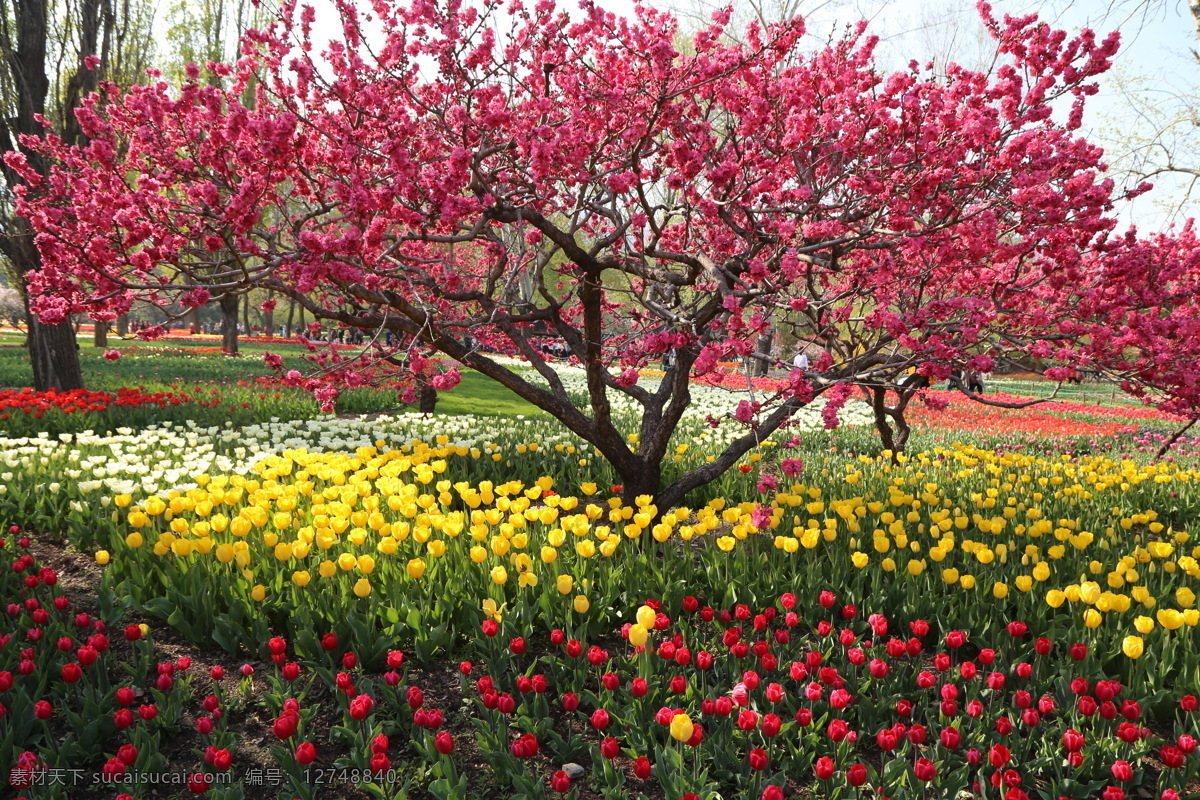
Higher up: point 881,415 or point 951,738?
point 881,415

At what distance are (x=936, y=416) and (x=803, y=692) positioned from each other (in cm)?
1292

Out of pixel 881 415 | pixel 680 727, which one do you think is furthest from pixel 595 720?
pixel 881 415

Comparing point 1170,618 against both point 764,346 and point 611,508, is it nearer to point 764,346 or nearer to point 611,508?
point 611,508

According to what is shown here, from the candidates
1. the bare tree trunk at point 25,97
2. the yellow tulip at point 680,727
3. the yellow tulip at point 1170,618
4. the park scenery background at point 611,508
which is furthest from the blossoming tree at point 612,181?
the bare tree trunk at point 25,97

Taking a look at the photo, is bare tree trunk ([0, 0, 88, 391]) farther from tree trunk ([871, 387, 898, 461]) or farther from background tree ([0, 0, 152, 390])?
tree trunk ([871, 387, 898, 461])

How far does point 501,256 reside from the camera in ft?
14.5

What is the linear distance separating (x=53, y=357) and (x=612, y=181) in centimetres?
938

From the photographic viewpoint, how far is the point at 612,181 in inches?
151

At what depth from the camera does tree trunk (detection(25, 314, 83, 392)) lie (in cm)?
931

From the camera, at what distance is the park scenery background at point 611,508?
230 centimetres

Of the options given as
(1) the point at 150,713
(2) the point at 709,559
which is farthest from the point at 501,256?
(1) the point at 150,713

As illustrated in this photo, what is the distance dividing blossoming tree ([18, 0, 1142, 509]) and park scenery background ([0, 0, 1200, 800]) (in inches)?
1.5

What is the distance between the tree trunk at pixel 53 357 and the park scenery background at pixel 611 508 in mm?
4018

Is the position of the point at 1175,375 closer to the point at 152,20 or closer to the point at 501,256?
the point at 501,256
